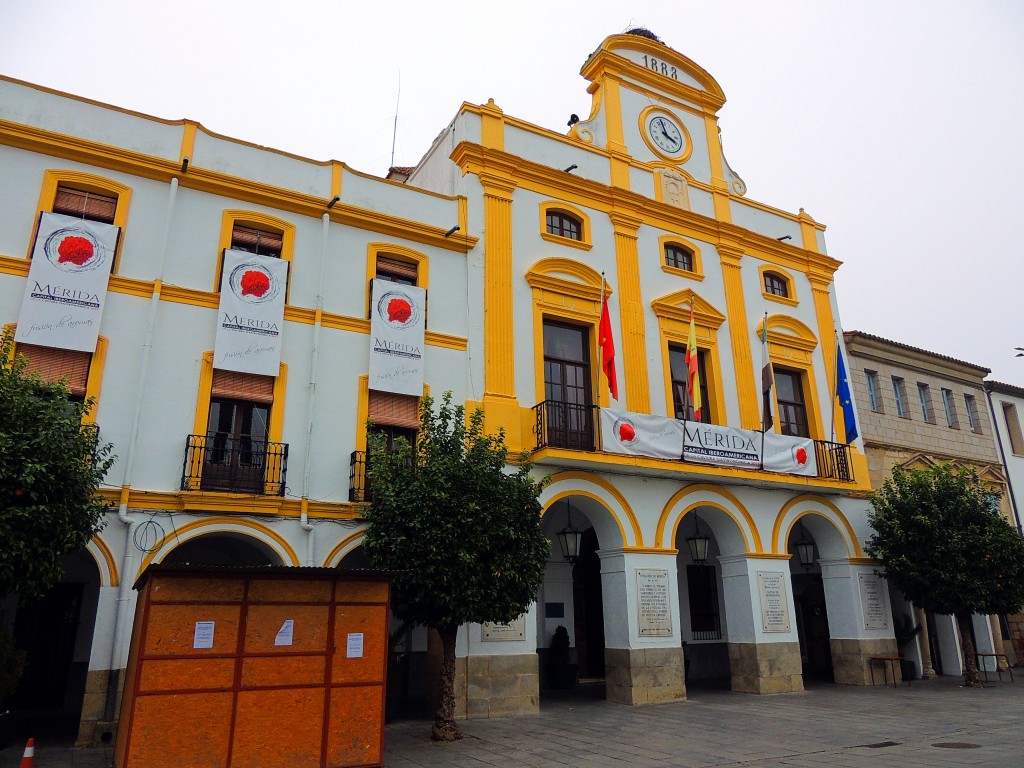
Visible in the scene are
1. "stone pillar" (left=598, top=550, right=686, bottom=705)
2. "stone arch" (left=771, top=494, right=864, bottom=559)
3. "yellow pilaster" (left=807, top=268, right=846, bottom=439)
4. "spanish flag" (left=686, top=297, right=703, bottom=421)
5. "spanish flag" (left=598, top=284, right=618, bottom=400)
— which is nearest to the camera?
"stone pillar" (left=598, top=550, right=686, bottom=705)

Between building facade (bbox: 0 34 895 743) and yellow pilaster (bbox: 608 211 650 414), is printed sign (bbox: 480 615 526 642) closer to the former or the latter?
building facade (bbox: 0 34 895 743)

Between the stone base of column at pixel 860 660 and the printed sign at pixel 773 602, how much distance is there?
212cm

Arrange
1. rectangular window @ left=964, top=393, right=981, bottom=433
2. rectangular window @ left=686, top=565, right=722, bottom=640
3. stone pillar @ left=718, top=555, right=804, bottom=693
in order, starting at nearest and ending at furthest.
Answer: stone pillar @ left=718, top=555, right=804, bottom=693
rectangular window @ left=686, top=565, right=722, bottom=640
rectangular window @ left=964, top=393, right=981, bottom=433

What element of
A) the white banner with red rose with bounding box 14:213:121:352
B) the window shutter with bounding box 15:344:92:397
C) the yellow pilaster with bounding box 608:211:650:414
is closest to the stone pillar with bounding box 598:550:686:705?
the yellow pilaster with bounding box 608:211:650:414

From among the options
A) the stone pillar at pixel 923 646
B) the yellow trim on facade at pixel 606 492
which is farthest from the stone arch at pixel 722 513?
the stone pillar at pixel 923 646

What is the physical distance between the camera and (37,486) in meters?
8.86

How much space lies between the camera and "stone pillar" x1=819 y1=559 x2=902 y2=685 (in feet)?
57.5

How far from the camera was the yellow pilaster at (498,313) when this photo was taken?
49.2ft

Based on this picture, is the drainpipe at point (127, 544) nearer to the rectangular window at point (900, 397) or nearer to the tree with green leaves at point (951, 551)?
the tree with green leaves at point (951, 551)

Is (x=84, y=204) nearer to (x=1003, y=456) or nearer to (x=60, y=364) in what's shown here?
(x=60, y=364)

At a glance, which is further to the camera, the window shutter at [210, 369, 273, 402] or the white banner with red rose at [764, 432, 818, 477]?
the white banner with red rose at [764, 432, 818, 477]

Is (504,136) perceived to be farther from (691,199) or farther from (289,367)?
(289,367)

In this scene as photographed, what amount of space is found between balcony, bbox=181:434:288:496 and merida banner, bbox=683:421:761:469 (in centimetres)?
817

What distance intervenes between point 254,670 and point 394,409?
6.62 m
